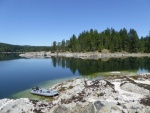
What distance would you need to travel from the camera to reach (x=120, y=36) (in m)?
167

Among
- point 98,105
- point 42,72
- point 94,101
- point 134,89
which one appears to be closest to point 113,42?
point 42,72

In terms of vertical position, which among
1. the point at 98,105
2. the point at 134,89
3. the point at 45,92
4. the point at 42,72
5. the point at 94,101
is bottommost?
the point at 42,72

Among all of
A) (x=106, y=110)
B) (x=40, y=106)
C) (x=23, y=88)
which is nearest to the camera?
(x=106, y=110)

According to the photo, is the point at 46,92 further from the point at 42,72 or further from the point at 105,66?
the point at 105,66

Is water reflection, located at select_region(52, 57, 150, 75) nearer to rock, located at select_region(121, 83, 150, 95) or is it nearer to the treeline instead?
rock, located at select_region(121, 83, 150, 95)

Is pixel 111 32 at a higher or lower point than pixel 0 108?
higher

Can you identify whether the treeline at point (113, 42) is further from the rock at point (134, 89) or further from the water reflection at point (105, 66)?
the rock at point (134, 89)

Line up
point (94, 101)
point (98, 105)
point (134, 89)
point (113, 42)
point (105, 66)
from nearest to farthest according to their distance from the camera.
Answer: point (98, 105), point (94, 101), point (134, 89), point (105, 66), point (113, 42)

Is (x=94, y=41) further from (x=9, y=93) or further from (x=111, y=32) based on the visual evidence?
(x=9, y=93)

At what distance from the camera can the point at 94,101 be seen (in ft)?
94.1

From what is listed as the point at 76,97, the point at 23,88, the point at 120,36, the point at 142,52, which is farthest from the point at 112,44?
the point at 76,97

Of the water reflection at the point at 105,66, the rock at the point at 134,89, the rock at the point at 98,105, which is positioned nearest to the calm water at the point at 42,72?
the water reflection at the point at 105,66

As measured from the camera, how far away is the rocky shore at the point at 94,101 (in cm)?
2407

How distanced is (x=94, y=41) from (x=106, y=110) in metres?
144
